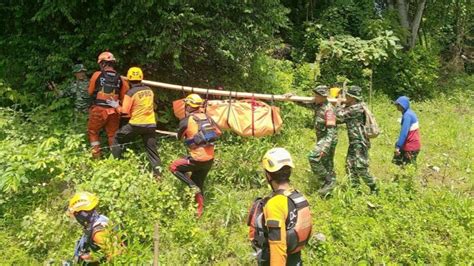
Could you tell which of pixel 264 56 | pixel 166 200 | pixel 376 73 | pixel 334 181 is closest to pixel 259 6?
pixel 264 56

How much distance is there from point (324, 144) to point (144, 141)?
2595mm

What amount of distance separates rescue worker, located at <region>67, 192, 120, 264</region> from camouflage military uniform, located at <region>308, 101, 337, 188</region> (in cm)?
327

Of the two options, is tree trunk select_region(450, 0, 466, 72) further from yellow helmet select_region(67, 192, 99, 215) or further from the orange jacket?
yellow helmet select_region(67, 192, 99, 215)

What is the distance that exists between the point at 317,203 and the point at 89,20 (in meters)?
4.68

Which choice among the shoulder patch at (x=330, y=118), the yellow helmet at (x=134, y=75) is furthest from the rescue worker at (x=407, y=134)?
the yellow helmet at (x=134, y=75)

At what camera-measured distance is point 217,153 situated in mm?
7777

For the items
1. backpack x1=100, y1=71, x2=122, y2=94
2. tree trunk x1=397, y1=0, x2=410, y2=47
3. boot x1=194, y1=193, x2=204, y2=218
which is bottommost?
A: boot x1=194, y1=193, x2=204, y2=218

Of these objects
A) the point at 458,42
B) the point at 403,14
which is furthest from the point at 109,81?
the point at 458,42

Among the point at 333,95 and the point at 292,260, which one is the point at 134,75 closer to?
the point at 333,95

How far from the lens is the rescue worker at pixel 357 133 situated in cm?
695

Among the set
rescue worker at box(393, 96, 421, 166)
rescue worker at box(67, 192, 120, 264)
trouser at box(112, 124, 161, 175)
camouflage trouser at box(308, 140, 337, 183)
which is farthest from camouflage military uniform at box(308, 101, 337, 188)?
rescue worker at box(67, 192, 120, 264)

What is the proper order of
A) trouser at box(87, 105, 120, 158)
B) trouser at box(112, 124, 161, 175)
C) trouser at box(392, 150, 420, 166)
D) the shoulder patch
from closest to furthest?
the shoulder patch → trouser at box(112, 124, 161, 175) → trouser at box(87, 105, 120, 158) → trouser at box(392, 150, 420, 166)

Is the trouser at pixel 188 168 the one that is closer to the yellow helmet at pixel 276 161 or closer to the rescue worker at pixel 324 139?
the rescue worker at pixel 324 139

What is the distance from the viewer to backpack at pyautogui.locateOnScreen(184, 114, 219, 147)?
6.21m
